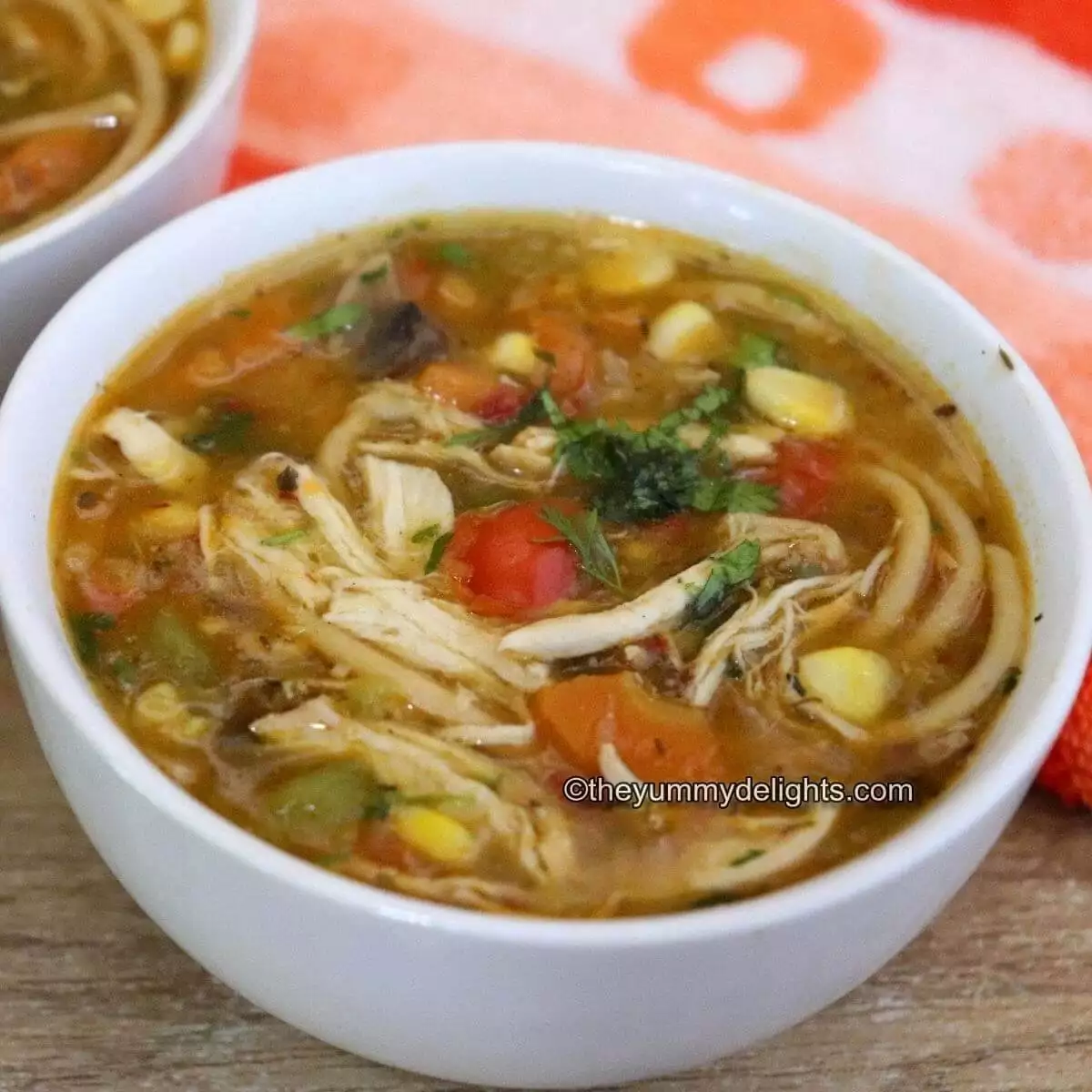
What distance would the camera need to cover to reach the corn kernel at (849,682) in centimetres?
161

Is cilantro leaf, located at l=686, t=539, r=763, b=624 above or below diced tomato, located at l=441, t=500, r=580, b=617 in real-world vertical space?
above

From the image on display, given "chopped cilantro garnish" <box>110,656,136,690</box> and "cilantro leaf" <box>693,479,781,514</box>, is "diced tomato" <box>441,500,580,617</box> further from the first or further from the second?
"chopped cilantro garnish" <box>110,656,136,690</box>

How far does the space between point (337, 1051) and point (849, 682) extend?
0.72 metres

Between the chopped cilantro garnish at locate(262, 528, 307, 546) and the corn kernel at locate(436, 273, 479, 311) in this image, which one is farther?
the corn kernel at locate(436, 273, 479, 311)

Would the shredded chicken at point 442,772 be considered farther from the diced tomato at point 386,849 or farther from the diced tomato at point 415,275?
the diced tomato at point 415,275

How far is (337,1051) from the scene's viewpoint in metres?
1.59

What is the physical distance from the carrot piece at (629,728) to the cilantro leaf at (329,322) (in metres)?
0.71

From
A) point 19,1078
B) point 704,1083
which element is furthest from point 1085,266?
point 19,1078

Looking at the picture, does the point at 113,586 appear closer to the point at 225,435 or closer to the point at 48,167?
the point at 225,435

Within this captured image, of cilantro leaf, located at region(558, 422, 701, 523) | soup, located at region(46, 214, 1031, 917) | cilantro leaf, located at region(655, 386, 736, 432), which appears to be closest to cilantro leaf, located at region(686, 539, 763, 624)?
soup, located at region(46, 214, 1031, 917)

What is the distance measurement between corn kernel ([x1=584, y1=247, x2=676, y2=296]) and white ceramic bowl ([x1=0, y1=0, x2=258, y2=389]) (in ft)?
2.01

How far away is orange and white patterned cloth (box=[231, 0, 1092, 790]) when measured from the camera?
8.71 ft

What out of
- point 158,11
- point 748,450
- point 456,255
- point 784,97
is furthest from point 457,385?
point 784,97

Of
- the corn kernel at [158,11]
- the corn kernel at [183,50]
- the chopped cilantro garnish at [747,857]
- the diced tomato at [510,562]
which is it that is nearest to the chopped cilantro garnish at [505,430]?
the diced tomato at [510,562]
